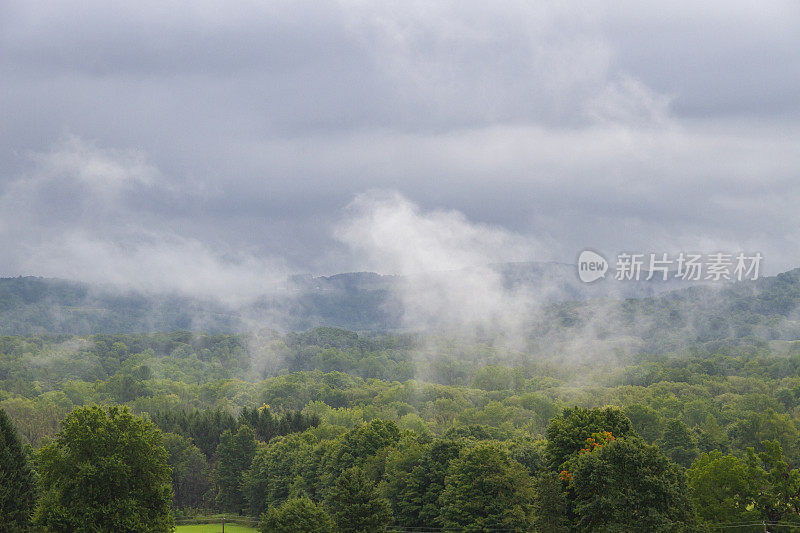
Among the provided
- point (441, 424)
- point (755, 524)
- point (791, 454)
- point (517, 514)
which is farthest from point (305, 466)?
point (441, 424)

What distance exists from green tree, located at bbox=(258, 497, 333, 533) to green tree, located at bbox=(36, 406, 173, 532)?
10.3 metres

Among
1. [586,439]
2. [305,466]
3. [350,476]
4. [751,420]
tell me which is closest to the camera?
[350,476]

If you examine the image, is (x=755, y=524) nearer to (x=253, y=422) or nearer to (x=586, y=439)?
(x=586, y=439)

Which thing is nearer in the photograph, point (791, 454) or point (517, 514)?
point (517, 514)

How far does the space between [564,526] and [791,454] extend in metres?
70.7

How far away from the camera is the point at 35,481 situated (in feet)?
227

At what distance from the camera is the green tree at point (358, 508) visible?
63.6m

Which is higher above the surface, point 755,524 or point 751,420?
point 751,420

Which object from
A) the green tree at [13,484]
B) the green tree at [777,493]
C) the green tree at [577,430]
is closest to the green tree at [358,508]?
the green tree at [577,430]

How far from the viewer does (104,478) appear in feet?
201

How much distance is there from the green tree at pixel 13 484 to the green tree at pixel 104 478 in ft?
8.91

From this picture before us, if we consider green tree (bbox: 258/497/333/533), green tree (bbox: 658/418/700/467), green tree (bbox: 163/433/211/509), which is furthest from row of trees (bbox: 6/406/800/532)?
green tree (bbox: 163/433/211/509)

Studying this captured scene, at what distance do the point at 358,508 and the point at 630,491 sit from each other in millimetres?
20461

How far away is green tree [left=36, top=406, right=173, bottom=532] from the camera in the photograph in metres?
59.9
